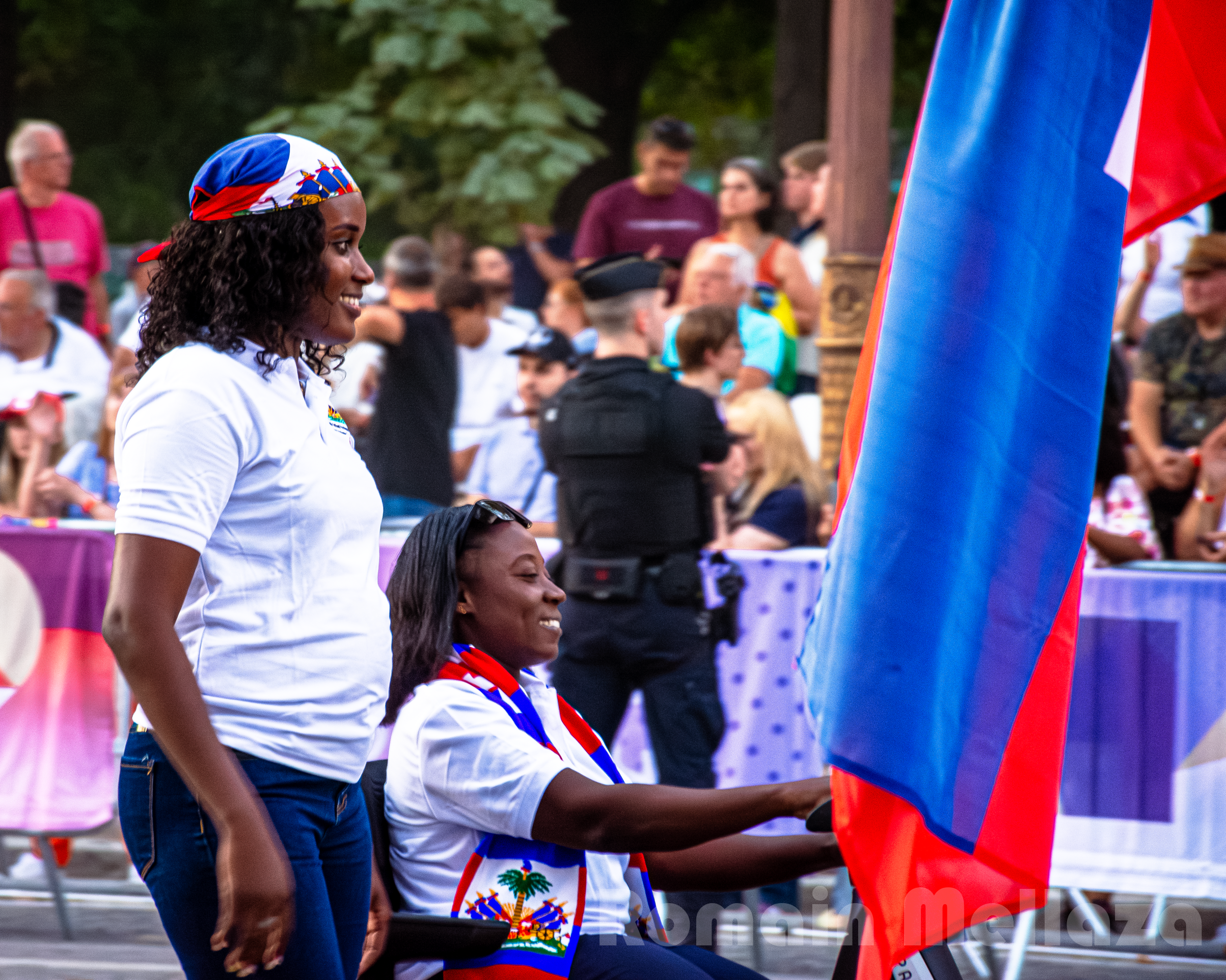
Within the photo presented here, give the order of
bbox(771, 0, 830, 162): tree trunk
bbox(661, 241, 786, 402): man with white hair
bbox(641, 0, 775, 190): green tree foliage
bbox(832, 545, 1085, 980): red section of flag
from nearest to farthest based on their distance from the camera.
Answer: bbox(832, 545, 1085, 980): red section of flag < bbox(661, 241, 786, 402): man with white hair < bbox(771, 0, 830, 162): tree trunk < bbox(641, 0, 775, 190): green tree foliage

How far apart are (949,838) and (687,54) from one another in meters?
19.4

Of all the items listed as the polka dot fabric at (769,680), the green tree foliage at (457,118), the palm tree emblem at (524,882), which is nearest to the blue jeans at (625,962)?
the palm tree emblem at (524,882)

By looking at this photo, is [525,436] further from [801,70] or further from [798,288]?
[801,70]

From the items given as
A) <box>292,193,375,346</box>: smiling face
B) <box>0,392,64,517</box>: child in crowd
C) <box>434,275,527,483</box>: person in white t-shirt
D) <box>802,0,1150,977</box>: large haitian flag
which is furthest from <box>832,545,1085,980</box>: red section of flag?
<box>0,392,64,517</box>: child in crowd

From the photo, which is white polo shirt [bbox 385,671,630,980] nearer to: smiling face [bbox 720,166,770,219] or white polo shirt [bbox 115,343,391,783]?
white polo shirt [bbox 115,343,391,783]

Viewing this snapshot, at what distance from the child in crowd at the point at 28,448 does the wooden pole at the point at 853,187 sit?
331cm

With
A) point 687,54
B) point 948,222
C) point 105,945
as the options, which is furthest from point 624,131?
point 948,222

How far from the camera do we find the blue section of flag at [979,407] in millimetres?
2453

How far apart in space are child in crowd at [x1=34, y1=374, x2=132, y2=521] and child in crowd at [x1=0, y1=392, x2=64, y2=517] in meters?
0.05

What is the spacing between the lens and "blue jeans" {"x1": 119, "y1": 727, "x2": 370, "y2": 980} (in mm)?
2213

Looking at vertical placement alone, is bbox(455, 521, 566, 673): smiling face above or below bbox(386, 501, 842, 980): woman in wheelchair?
above

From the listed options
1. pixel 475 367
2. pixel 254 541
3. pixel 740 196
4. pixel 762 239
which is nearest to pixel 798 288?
pixel 762 239

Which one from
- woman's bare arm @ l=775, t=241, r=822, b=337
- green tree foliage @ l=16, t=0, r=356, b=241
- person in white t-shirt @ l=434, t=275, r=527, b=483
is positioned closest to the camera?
person in white t-shirt @ l=434, t=275, r=527, b=483

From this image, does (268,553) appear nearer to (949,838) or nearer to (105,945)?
(949,838)
